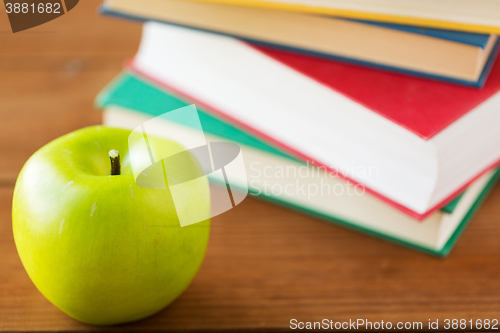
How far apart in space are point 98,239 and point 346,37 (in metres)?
0.39

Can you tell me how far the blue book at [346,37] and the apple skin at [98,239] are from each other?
0.31 meters

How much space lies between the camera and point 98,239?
15.7 inches

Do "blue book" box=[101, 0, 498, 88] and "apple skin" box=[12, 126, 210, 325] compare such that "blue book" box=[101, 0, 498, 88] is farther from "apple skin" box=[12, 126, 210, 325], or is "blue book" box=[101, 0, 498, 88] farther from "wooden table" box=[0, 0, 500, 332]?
"apple skin" box=[12, 126, 210, 325]

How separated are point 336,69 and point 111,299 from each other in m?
0.38

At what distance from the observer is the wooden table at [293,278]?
0.49 metres

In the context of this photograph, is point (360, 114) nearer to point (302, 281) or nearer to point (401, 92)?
point (401, 92)

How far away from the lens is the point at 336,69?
64cm

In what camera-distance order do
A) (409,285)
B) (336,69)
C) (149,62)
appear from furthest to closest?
(149,62), (336,69), (409,285)

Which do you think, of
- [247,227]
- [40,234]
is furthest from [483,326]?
[40,234]

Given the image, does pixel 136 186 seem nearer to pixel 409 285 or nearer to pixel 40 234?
pixel 40 234

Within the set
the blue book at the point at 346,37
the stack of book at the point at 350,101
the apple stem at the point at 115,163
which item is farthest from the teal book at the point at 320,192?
the apple stem at the point at 115,163

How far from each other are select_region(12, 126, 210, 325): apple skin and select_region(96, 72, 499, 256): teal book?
20cm

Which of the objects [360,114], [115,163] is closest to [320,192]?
[360,114]

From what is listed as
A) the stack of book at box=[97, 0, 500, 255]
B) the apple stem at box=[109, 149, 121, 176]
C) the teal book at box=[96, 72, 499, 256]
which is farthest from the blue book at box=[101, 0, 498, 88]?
the apple stem at box=[109, 149, 121, 176]
